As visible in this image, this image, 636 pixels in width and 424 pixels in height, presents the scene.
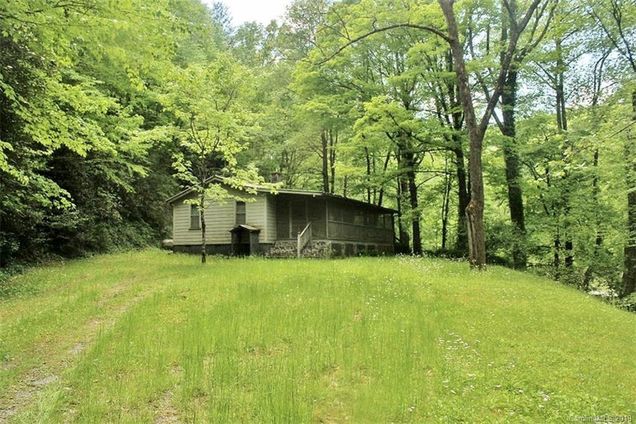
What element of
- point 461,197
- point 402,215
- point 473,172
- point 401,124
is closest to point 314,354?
point 473,172

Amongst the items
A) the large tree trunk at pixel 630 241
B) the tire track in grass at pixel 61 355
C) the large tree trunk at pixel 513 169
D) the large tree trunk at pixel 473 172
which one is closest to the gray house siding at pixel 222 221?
the large tree trunk at pixel 473 172

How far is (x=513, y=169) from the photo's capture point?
21984 mm

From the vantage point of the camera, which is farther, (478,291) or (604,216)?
(604,216)

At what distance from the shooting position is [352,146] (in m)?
23.5

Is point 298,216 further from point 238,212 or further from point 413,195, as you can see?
point 413,195

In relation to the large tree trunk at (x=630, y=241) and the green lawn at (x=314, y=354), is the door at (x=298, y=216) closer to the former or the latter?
the green lawn at (x=314, y=354)

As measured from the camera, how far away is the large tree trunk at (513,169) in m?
21.3

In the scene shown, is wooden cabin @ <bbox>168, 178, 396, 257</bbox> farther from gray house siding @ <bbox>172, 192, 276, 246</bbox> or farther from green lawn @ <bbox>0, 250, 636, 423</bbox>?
green lawn @ <bbox>0, 250, 636, 423</bbox>

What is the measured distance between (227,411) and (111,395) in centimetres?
163

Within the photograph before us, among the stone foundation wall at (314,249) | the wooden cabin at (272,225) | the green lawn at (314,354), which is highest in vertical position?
the wooden cabin at (272,225)

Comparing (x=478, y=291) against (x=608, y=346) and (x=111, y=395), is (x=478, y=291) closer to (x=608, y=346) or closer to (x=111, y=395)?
(x=608, y=346)

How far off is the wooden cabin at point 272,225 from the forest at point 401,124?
6.49 ft

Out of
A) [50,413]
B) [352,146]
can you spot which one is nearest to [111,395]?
[50,413]

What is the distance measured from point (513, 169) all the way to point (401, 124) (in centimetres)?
626
